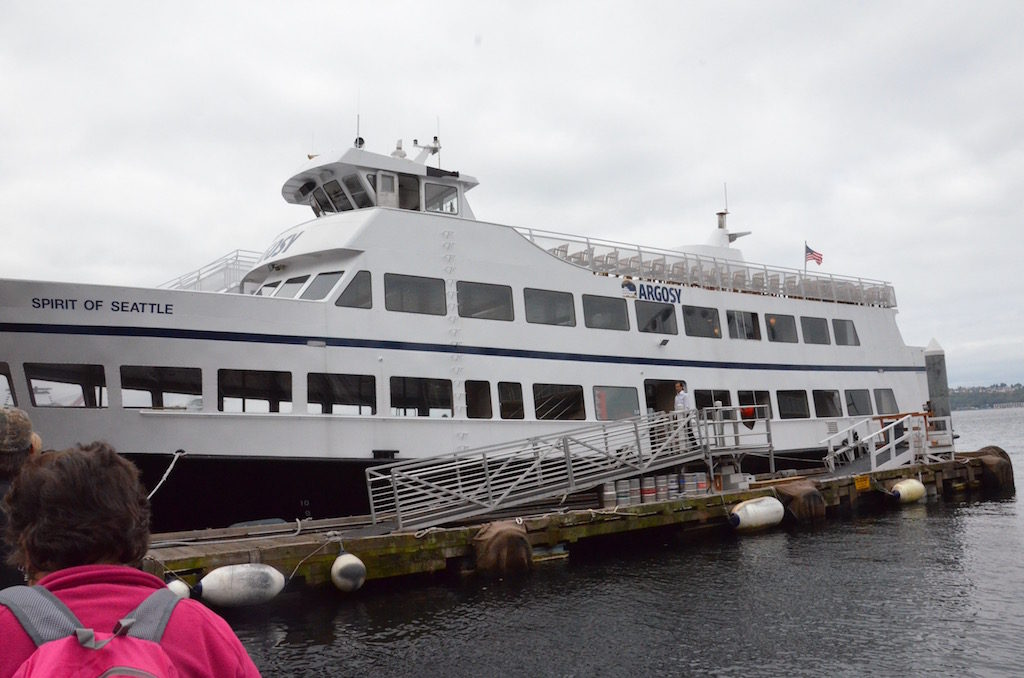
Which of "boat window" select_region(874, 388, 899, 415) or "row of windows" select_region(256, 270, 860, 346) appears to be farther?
"boat window" select_region(874, 388, 899, 415)

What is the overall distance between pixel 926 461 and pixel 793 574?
10.9m

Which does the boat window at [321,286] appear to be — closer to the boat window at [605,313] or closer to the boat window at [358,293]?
the boat window at [358,293]

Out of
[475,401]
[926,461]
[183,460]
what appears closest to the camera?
[183,460]

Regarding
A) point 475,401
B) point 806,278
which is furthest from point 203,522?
point 806,278

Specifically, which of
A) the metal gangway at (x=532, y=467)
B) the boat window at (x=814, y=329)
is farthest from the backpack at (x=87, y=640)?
the boat window at (x=814, y=329)

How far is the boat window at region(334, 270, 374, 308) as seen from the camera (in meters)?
14.1

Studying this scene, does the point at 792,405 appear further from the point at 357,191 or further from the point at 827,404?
the point at 357,191

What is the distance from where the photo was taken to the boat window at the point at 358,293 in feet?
46.1

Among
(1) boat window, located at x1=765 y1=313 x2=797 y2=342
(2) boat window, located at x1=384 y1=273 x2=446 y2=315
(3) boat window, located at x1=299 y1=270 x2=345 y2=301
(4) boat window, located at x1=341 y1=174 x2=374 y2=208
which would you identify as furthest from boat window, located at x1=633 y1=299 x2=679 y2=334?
(3) boat window, located at x1=299 y1=270 x2=345 y2=301

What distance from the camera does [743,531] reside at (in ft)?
52.7

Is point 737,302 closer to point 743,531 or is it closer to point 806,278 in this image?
point 806,278

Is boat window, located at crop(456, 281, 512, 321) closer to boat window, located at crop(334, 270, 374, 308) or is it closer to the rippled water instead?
boat window, located at crop(334, 270, 374, 308)

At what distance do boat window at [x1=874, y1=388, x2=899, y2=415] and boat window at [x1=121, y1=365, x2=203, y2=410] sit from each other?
707 inches

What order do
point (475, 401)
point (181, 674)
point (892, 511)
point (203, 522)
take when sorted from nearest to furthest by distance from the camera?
point (181, 674), point (203, 522), point (475, 401), point (892, 511)
